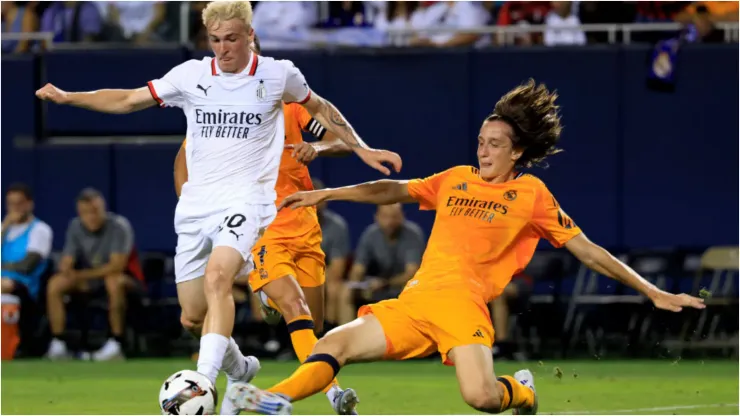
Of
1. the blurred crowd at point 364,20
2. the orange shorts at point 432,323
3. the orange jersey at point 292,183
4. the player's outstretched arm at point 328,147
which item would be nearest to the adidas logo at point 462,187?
the orange shorts at point 432,323

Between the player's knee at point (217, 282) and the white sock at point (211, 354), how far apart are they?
0.82ft

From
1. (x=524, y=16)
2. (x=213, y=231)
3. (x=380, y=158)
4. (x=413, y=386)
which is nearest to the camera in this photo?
(x=380, y=158)

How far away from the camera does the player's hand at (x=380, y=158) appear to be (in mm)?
7965

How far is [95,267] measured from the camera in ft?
50.5

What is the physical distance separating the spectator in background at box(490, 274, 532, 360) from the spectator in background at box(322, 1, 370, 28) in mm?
3648

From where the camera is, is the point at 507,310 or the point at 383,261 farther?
the point at 383,261

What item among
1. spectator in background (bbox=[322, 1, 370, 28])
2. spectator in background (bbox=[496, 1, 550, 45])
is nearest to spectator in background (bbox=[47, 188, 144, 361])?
spectator in background (bbox=[322, 1, 370, 28])

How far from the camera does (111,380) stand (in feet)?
41.0

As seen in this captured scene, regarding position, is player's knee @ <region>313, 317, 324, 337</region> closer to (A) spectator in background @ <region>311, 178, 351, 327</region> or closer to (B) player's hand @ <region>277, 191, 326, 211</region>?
(B) player's hand @ <region>277, 191, 326, 211</region>

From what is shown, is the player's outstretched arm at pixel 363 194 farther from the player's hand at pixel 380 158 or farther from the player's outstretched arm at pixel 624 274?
the player's outstretched arm at pixel 624 274

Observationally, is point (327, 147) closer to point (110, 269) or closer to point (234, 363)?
point (234, 363)

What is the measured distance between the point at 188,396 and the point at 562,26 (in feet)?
32.2

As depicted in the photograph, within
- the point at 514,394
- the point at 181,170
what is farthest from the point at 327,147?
the point at 514,394

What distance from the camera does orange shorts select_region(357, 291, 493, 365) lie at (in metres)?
7.45
